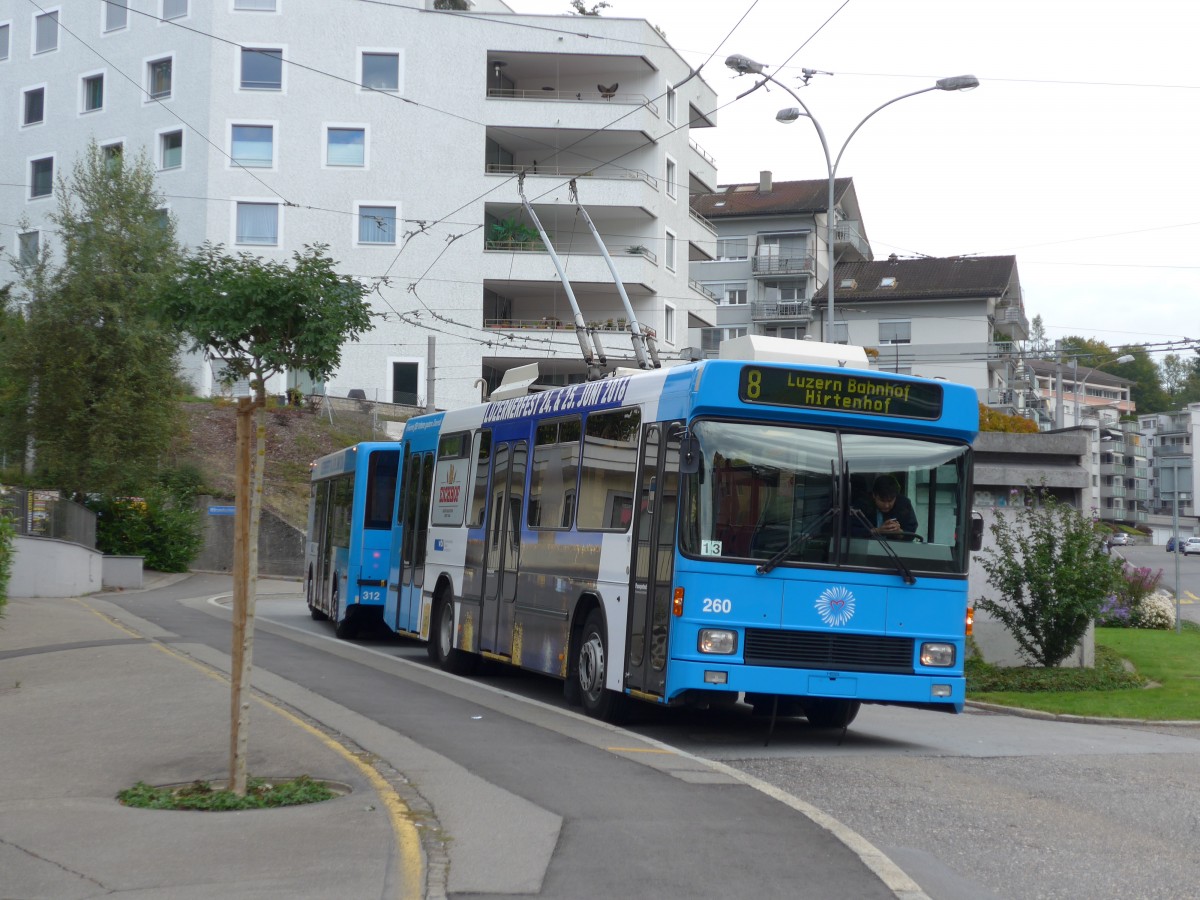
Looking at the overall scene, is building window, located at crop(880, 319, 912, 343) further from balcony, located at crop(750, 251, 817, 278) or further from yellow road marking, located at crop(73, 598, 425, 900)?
yellow road marking, located at crop(73, 598, 425, 900)

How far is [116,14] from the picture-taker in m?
57.8

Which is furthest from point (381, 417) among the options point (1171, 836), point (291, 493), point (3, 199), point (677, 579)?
point (1171, 836)

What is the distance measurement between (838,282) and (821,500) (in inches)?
2923

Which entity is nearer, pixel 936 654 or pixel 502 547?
pixel 936 654

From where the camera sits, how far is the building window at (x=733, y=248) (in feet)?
276

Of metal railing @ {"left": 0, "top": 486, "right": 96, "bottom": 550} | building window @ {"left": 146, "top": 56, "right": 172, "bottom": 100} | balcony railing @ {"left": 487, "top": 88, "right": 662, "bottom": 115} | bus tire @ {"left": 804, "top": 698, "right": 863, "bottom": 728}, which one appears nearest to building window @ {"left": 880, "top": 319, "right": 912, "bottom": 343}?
balcony railing @ {"left": 487, "top": 88, "right": 662, "bottom": 115}

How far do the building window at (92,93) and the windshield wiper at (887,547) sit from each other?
54.2 metres

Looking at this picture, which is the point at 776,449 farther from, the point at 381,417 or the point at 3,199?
the point at 3,199

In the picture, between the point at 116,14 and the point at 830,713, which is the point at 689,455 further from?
the point at 116,14

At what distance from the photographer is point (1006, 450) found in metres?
19.6

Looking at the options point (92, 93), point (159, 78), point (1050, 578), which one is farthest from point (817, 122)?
point (92, 93)

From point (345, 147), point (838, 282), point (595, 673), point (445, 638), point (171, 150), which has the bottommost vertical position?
point (445, 638)

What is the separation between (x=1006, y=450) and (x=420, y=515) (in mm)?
7948

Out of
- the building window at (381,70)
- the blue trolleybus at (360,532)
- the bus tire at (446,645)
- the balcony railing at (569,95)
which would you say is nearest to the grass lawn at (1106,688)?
the bus tire at (446,645)
